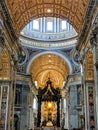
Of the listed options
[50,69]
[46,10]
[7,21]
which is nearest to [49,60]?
[50,69]

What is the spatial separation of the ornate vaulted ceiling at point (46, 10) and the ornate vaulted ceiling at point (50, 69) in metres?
13.5

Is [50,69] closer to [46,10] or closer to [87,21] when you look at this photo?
[46,10]

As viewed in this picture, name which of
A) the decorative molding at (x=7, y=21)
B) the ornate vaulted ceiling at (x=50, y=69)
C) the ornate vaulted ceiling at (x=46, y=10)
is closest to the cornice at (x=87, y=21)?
the ornate vaulted ceiling at (x=46, y=10)

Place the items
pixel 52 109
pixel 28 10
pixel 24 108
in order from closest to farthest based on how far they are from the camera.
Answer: pixel 28 10 < pixel 24 108 < pixel 52 109

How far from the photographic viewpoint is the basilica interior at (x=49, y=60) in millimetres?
17297

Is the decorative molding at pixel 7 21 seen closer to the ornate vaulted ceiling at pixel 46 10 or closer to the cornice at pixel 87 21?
the ornate vaulted ceiling at pixel 46 10

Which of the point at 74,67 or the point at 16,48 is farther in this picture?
the point at 74,67

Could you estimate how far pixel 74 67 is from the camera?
111 ft

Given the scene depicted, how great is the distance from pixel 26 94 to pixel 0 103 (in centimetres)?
1431

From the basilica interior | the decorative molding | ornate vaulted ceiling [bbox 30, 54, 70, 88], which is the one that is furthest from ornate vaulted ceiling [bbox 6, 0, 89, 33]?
ornate vaulted ceiling [bbox 30, 54, 70, 88]

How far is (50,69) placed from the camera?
42.7m

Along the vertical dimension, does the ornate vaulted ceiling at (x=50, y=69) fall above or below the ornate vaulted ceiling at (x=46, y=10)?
below

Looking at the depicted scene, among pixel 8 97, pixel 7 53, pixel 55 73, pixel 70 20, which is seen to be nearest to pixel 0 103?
pixel 8 97

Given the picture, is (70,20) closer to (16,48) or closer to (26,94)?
(16,48)
